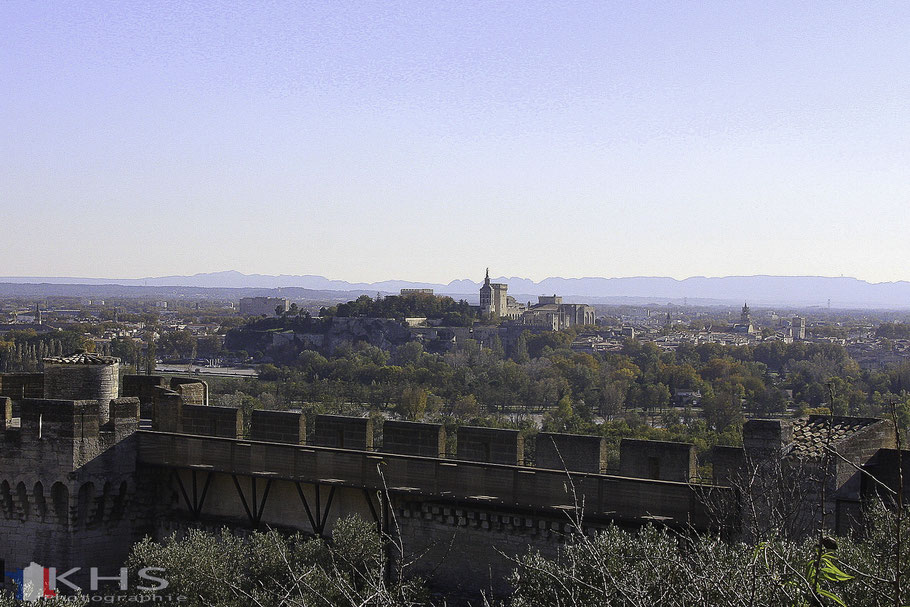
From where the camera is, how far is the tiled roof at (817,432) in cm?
948

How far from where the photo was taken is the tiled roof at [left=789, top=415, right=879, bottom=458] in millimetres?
9484

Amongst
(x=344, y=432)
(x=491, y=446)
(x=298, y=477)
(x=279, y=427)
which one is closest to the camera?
(x=491, y=446)

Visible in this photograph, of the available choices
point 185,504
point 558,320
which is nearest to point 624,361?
point 558,320

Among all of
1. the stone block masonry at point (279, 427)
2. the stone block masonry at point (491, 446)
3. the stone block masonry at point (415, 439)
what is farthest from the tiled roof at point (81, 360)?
the stone block masonry at point (491, 446)

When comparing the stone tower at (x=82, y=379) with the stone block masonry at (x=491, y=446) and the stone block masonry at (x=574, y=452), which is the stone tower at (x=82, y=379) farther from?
the stone block masonry at (x=574, y=452)

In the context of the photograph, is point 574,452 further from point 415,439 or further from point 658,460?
point 415,439

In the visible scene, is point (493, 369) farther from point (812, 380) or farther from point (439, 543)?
point (439, 543)

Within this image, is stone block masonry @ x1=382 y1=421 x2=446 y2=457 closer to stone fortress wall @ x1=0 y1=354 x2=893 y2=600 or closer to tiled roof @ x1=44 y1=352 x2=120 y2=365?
stone fortress wall @ x1=0 y1=354 x2=893 y2=600

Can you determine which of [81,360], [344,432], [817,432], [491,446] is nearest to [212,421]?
[81,360]

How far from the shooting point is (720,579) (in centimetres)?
567

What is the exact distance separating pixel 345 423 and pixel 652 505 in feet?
13.6

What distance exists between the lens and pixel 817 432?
33.2ft

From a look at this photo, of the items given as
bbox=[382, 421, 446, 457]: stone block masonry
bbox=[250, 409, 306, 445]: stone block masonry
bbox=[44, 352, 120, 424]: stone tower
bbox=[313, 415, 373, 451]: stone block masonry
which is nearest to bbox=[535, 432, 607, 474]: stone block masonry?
bbox=[382, 421, 446, 457]: stone block masonry

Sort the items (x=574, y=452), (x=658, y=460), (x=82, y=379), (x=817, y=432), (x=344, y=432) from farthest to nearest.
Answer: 1. (x=82, y=379)
2. (x=344, y=432)
3. (x=574, y=452)
4. (x=658, y=460)
5. (x=817, y=432)
